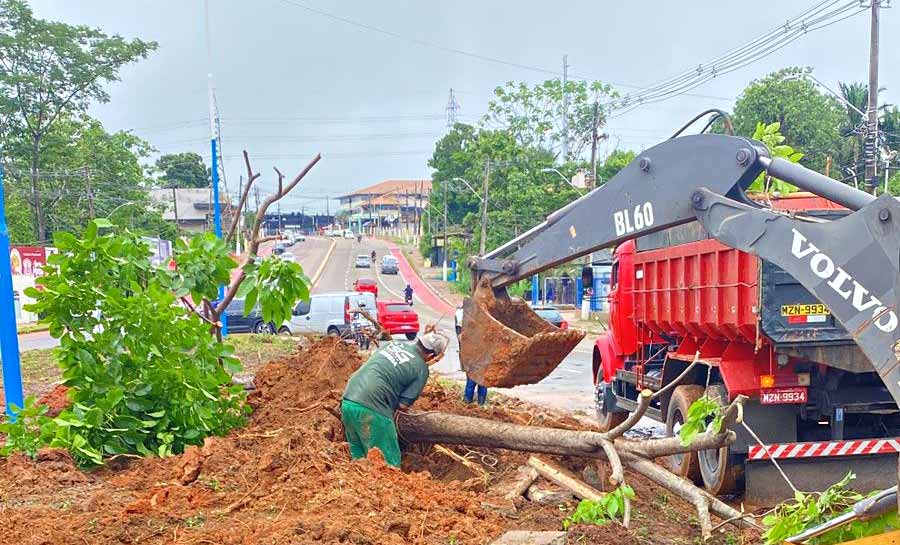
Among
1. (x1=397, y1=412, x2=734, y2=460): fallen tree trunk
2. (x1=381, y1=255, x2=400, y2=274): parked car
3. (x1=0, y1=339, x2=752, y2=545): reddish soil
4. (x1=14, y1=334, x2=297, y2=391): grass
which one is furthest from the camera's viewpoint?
(x1=381, y1=255, x2=400, y2=274): parked car

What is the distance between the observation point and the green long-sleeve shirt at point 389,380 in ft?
24.8

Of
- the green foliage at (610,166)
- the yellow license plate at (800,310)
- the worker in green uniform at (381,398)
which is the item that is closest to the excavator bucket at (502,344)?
the worker in green uniform at (381,398)

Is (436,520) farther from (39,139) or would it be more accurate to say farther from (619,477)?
(39,139)

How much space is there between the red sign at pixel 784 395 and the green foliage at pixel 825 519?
312 centimetres

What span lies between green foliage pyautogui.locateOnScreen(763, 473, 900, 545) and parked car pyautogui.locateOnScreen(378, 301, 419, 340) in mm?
24509

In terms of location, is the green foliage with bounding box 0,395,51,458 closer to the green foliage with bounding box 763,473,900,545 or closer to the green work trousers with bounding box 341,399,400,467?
the green work trousers with bounding box 341,399,400,467

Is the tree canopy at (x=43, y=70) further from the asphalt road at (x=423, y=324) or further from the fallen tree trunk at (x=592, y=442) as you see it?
the fallen tree trunk at (x=592, y=442)

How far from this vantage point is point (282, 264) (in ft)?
28.5

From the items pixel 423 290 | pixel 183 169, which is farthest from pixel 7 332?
pixel 183 169

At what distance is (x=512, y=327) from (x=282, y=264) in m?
2.45

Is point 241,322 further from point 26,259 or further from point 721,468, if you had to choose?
point 721,468

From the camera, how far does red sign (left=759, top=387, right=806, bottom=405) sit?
805 centimetres

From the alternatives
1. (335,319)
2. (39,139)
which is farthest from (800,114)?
(39,139)

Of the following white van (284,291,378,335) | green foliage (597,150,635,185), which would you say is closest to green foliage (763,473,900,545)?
white van (284,291,378,335)
